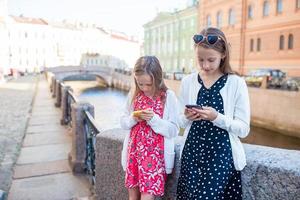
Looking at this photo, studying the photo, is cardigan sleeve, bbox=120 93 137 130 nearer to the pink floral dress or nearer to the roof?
the pink floral dress

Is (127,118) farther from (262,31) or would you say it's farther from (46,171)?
(262,31)

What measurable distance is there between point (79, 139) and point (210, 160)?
3522 millimetres

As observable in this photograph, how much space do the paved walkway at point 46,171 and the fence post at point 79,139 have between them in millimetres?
178

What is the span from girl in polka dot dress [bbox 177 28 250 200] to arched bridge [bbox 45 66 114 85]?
49.9 meters

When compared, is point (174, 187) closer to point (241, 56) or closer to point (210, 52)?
point (210, 52)

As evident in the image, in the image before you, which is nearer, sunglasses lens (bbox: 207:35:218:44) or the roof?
sunglasses lens (bbox: 207:35:218:44)

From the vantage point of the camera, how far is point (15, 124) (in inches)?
383

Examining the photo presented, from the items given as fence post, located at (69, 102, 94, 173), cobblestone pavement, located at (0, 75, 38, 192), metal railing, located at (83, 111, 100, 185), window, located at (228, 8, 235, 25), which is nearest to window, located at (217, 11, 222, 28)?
window, located at (228, 8, 235, 25)

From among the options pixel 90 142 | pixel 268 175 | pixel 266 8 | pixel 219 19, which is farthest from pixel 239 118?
pixel 219 19

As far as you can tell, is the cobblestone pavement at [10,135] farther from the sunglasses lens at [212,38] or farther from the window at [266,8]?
the window at [266,8]

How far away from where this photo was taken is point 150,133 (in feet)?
8.61

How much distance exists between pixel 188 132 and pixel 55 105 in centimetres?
1220

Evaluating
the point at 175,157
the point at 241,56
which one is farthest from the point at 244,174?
the point at 241,56

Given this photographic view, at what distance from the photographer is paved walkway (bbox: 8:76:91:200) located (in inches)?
179
